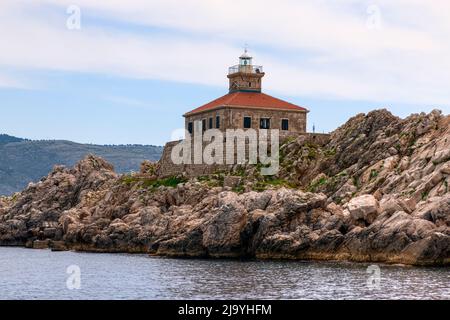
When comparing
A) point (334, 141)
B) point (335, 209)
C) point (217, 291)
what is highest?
point (334, 141)

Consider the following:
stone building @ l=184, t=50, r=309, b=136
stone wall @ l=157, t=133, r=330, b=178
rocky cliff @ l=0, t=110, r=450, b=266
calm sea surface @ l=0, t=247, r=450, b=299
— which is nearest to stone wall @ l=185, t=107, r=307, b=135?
stone building @ l=184, t=50, r=309, b=136

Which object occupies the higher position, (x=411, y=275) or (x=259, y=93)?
(x=259, y=93)

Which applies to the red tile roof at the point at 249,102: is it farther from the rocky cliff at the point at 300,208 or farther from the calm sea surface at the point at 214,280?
the calm sea surface at the point at 214,280

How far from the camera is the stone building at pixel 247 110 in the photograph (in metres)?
128

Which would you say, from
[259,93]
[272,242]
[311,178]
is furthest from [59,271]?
[259,93]

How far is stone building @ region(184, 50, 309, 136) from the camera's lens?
12825 centimetres

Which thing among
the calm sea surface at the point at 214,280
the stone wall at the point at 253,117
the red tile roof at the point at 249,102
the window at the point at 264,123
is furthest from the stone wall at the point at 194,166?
the calm sea surface at the point at 214,280

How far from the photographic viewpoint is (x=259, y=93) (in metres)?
136

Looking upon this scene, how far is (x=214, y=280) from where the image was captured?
79125 millimetres

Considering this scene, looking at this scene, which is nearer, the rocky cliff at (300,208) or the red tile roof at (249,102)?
the rocky cliff at (300,208)

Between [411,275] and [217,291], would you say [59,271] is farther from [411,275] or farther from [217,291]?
[411,275]

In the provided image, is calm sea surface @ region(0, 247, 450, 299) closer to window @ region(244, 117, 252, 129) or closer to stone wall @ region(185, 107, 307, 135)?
stone wall @ region(185, 107, 307, 135)

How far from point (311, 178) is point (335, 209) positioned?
19.5m

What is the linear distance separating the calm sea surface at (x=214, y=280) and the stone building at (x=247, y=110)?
31087 mm
